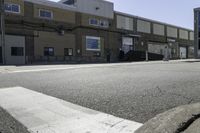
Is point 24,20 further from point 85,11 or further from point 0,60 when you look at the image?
point 85,11

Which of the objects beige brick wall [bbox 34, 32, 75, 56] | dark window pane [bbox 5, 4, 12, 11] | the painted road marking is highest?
dark window pane [bbox 5, 4, 12, 11]

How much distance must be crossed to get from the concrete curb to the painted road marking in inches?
17.2

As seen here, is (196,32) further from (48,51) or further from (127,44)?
(48,51)

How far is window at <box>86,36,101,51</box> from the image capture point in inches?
1689

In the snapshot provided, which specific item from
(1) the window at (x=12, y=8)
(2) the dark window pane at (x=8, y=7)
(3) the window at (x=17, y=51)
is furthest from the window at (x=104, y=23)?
(2) the dark window pane at (x=8, y=7)

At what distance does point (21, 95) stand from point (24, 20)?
28.7 m

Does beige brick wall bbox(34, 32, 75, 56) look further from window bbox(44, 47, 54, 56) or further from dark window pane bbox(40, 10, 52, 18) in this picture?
dark window pane bbox(40, 10, 52, 18)

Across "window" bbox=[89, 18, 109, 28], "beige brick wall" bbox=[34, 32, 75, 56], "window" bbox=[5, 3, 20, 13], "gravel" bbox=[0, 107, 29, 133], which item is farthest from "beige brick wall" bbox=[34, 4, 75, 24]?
"gravel" bbox=[0, 107, 29, 133]

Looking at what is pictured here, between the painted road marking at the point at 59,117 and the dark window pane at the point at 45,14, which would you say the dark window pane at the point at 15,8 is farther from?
the painted road marking at the point at 59,117

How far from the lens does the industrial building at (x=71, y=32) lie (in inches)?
1357

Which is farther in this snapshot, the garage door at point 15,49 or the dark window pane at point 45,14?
the dark window pane at point 45,14

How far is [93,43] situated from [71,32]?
4785mm

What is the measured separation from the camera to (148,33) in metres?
55.2

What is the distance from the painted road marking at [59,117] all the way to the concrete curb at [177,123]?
0.44m
